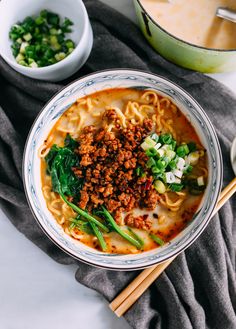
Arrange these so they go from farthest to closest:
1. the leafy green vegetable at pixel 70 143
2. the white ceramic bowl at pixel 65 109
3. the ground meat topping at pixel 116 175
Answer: the leafy green vegetable at pixel 70 143 < the ground meat topping at pixel 116 175 < the white ceramic bowl at pixel 65 109

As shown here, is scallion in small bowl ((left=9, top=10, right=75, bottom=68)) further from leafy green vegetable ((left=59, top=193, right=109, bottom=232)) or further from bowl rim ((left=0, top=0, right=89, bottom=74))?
leafy green vegetable ((left=59, top=193, right=109, bottom=232))

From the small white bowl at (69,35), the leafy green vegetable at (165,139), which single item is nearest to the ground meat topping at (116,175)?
the leafy green vegetable at (165,139)

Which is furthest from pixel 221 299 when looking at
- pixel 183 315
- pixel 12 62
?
pixel 12 62

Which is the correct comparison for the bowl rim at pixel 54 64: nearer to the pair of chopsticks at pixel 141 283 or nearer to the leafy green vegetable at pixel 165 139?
the leafy green vegetable at pixel 165 139

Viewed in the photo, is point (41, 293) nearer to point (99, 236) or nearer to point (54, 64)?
point (99, 236)

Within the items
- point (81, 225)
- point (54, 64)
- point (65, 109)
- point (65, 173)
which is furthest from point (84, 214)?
point (54, 64)
